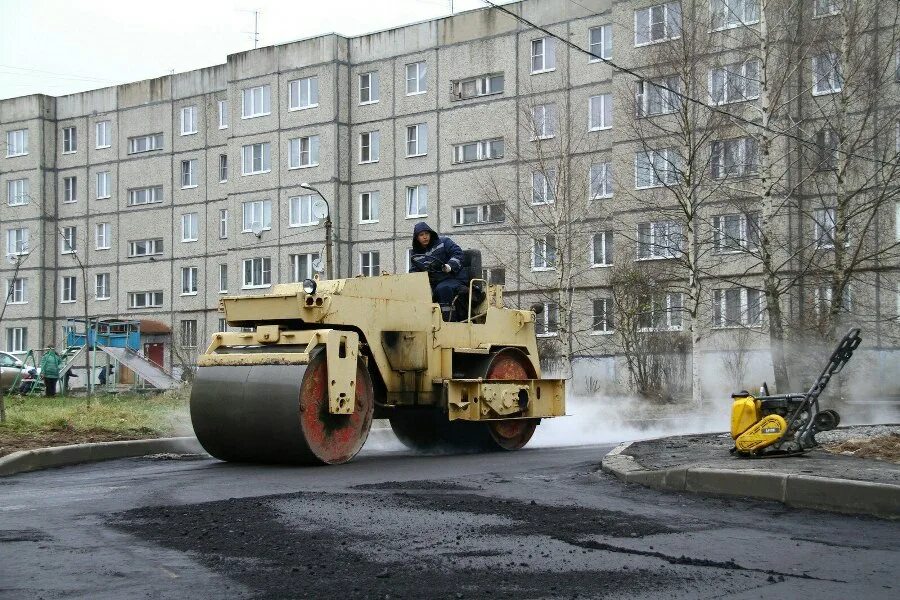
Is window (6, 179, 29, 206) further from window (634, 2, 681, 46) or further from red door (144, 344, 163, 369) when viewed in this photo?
window (634, 2, 681, 46)

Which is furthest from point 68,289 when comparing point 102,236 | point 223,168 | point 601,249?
point 601,249

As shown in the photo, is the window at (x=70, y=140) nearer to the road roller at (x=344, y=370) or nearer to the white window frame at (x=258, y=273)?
the white window frame at (x=258, y=273)

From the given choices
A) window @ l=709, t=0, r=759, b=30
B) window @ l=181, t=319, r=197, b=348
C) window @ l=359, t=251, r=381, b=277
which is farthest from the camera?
window @ l=181, t=319, r=197, b=348

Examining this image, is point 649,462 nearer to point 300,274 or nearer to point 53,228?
point 300,274

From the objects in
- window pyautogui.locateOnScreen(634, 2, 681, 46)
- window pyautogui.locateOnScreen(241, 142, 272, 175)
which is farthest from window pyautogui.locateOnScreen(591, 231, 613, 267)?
window pyautogui.locateOnScreen(241, 142, 272, 175)

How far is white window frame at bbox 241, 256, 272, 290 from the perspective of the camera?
173 feet

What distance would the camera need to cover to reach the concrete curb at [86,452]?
1228 centimetres

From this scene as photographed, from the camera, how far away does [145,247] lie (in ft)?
199

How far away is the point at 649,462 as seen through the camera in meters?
11.2

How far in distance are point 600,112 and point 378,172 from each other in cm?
1100

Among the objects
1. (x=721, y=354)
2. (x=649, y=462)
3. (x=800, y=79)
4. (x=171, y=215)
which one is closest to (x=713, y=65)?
(x=800, y=79)

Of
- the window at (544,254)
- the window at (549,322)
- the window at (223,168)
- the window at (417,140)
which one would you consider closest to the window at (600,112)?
the window at (544,254)

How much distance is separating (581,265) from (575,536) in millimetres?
36436

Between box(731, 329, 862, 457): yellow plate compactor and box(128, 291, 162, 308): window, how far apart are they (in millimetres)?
51323
